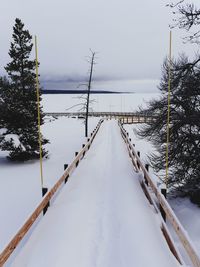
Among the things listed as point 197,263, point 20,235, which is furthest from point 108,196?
point 197,263

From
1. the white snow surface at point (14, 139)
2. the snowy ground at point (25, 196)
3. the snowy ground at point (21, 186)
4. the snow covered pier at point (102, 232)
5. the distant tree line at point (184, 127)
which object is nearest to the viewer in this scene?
the snow covered pier at point (102, 232)

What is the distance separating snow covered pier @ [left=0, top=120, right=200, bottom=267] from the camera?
5.01m

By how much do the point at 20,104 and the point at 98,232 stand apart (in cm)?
1476

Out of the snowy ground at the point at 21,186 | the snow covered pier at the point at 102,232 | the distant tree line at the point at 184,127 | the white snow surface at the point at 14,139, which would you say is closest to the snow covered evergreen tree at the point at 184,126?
the distant tree line at the point at 184,127

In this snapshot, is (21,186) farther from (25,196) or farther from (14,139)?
(14,139)

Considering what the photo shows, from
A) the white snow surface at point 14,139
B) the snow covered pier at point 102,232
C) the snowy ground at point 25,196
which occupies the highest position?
the white snow surface at point 14,139

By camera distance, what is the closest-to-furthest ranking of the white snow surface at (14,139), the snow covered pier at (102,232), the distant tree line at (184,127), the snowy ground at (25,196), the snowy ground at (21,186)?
the snow covered pier at (102,232) → the snowy ground at (21,186) → the snowy ground at (25,196) → the distant tree line at (184,127) → the white snow surface at (14,139)

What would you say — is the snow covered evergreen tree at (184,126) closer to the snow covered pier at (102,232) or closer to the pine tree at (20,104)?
the snow covered pier at (102,232)

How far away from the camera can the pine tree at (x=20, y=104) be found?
19.0 metres

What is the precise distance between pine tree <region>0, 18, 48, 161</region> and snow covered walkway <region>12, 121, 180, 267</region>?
10253mm

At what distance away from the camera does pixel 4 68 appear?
1964 cm

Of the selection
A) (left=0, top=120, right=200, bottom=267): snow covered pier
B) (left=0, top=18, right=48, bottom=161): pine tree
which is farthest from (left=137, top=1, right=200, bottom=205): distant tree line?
(left=0, top=18, right=48, bottom=161): pine tree

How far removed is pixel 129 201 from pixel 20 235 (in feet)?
12.3

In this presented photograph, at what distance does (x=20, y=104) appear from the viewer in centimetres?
1916
